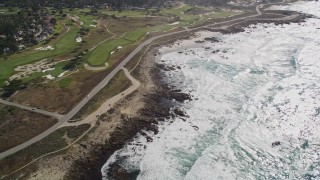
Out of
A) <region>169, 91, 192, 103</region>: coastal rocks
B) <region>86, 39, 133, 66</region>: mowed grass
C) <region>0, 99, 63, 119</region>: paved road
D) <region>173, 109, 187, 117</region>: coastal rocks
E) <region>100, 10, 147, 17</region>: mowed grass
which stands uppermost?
<region>100, 10, 147, 17</region>: mowed grass

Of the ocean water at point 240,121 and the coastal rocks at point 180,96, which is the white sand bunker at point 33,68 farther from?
the coastal rocks at point 180,96

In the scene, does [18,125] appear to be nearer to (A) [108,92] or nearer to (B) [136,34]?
(A) [108,92]

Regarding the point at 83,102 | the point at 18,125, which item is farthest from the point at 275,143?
the point at 18,125

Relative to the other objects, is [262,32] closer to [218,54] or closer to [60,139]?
[218,54]

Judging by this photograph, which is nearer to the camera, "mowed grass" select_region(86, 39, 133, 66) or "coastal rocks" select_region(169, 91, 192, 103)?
"coastal rocks" select_region(169, 91, 192, 103)

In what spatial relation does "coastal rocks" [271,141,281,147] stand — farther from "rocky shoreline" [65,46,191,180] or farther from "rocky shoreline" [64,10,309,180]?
"rocky shoreline" [65,46,191,180]

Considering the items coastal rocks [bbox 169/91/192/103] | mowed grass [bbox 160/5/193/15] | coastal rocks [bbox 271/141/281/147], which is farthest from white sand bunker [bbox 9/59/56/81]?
mowed grass [bbox 160/5/193/15]
